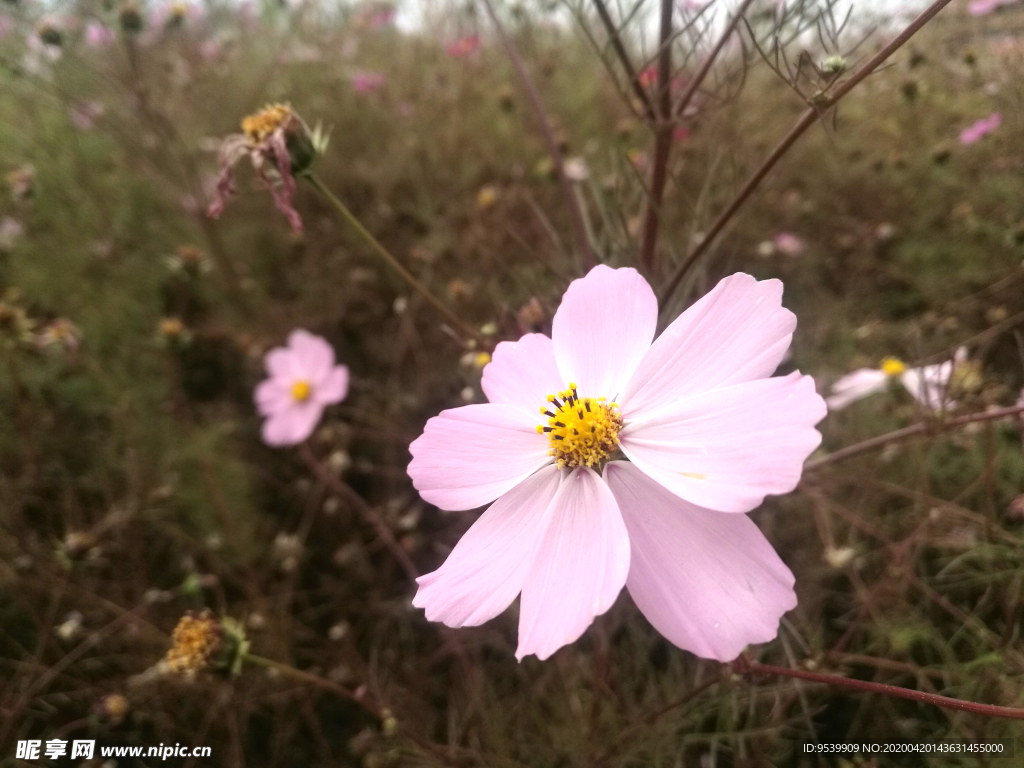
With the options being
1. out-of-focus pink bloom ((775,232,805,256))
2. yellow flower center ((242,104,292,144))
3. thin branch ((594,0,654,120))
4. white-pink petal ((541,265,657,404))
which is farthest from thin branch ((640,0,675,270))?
out-of-focus pink bloom ((775,232,805,256))

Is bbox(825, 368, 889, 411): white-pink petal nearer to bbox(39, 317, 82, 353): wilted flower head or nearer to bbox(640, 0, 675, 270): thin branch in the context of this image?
bbox(640, 0, 675, 270): thin branch

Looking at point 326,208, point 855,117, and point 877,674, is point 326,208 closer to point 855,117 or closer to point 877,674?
point 855,117

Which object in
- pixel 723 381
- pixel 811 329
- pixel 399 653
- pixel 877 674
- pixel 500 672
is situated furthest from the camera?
pixel 811 329

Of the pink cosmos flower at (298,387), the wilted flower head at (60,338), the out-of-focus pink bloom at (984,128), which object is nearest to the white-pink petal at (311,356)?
the pink cosmos flower at (298,387)

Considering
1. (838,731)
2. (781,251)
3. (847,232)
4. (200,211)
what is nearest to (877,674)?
(838,731)

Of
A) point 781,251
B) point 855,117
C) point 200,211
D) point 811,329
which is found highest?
point 200,211

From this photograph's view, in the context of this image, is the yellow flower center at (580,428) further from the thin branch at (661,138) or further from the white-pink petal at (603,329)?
the thin branch at (661,138)

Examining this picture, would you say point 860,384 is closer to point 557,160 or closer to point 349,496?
point 557,160
